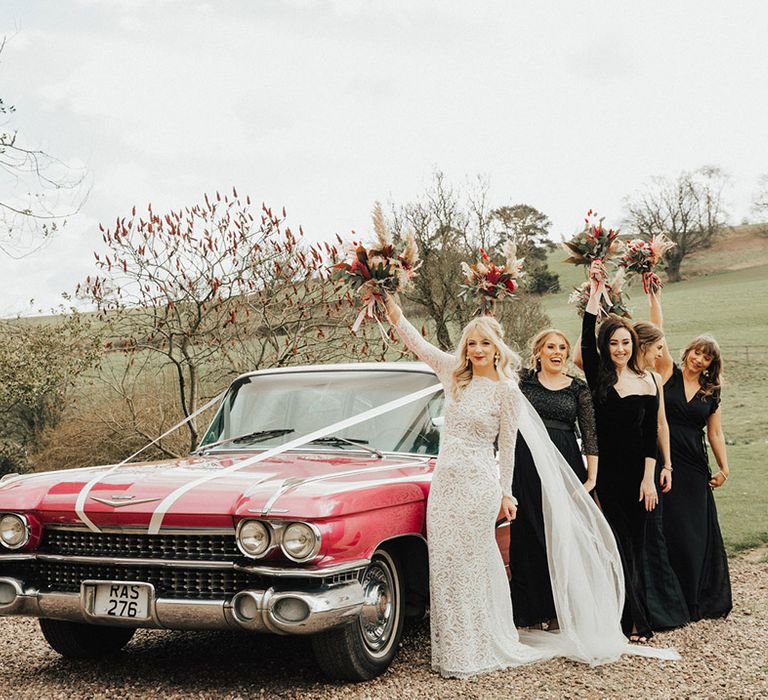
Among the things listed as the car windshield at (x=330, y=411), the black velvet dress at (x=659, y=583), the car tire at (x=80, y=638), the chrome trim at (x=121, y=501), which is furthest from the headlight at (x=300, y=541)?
the black velvet dress at (x=659, y=583)

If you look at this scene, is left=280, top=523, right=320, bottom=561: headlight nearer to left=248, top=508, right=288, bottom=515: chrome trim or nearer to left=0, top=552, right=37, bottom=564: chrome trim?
left=248, top=508, right=288, bottom=515: chrome trim

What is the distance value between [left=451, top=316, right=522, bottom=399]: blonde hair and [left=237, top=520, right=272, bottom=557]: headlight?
1692 millimetres

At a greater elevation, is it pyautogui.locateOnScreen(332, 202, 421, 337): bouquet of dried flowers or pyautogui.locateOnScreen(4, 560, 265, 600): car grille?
pyautogui.locateOnScreen(332, 202, 421, 337): bouquet of dried flowers

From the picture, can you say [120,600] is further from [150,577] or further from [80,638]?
[80,638]

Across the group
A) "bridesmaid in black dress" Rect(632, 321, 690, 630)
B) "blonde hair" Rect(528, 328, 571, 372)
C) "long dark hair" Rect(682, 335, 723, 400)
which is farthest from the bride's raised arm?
"long dark hair" Rect(682, 335, 723, 400)

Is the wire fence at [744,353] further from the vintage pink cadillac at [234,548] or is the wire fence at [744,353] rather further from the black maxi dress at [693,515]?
the vintage pink cadillac at [234,548]

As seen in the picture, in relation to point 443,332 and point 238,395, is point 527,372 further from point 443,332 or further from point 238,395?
point 443,332

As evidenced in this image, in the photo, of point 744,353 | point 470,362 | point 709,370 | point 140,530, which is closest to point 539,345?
point 470,362

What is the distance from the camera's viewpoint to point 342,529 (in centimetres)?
467

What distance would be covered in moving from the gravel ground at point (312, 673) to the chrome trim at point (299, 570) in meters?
0.73

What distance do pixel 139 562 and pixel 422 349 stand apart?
2.21m

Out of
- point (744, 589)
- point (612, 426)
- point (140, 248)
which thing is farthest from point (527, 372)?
point (140, 248)

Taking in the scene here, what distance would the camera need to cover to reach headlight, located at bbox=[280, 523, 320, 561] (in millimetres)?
4574

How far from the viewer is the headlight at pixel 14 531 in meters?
5.13
